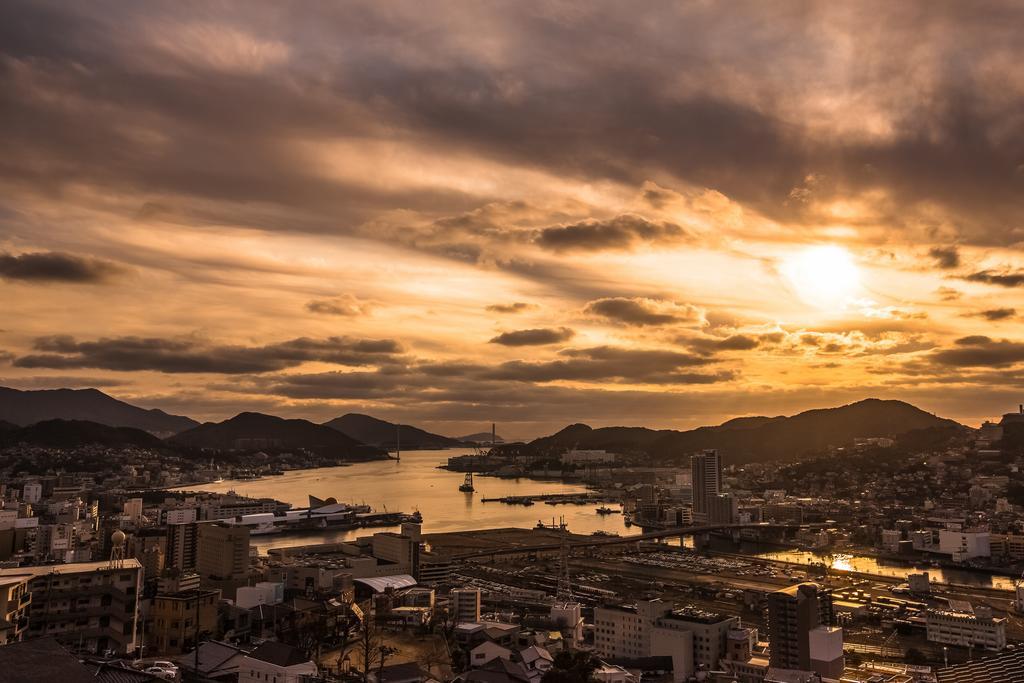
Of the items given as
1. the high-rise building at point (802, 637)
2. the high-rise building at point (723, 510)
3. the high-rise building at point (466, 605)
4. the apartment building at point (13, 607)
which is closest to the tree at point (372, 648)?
the high-rise building at point (466, 605)

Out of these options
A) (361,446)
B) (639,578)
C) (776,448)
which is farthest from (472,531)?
(361,446)

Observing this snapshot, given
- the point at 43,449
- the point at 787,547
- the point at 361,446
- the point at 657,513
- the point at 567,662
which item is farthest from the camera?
the point at 361,446

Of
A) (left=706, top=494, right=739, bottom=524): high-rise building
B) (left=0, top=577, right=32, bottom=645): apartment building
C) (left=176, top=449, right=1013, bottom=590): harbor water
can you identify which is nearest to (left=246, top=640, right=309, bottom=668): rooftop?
(left=0, top=577, right=32, bottom=645): apartment building

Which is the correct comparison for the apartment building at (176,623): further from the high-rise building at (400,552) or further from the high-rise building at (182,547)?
the high-rise building at (182,547)

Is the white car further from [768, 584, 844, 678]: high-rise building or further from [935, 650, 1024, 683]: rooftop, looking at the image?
[768, 584, 844, 678]: high-rise building

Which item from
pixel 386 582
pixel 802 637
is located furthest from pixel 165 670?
pixel 386 582

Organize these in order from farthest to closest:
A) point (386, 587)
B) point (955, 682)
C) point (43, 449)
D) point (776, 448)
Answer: point (776, 448) < point (43, 449) < point (386, 587) < point (955, 682)

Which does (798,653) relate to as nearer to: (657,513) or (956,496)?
(657,513)
